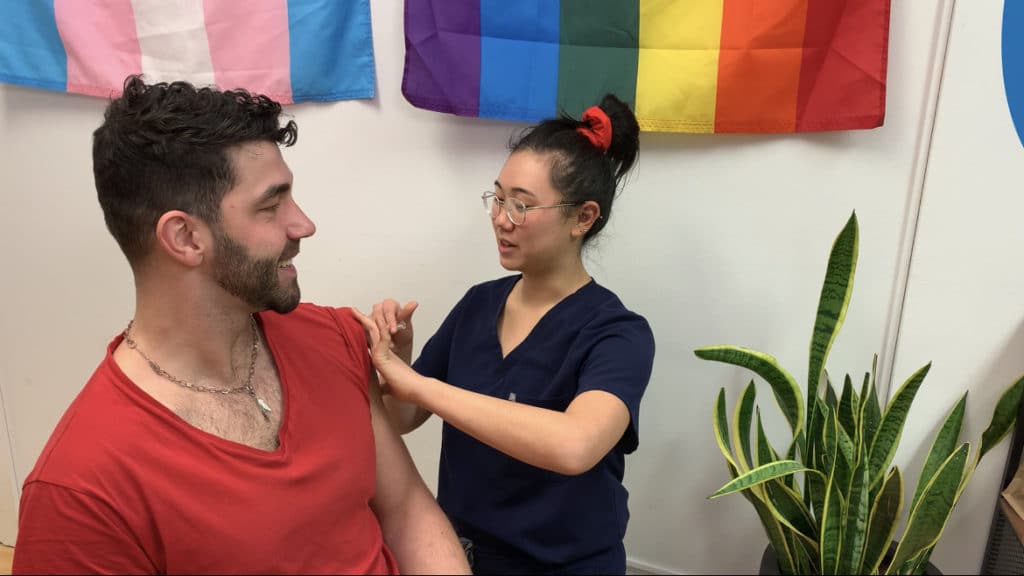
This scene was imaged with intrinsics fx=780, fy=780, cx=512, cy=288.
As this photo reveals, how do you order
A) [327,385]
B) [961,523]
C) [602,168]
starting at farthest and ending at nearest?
[961,523] < [602,168] < [327,385]

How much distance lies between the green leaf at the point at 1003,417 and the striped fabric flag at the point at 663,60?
67 centimetres

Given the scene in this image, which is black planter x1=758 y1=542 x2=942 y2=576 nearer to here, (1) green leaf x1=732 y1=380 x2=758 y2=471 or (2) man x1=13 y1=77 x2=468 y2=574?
(1) green leaf x1=732 y1=380 x2=758 y2=471

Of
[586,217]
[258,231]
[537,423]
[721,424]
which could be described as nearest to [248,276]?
[258,231]

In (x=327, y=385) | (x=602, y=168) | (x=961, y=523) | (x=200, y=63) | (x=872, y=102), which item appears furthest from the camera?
(x=200, y=63)

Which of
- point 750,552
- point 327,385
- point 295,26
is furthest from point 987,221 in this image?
point 295,26

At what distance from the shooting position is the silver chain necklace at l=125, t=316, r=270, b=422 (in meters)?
1.25

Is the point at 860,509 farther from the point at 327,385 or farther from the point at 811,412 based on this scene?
the point at 327,385

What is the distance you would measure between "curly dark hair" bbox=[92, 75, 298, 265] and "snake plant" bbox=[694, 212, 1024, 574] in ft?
3.33

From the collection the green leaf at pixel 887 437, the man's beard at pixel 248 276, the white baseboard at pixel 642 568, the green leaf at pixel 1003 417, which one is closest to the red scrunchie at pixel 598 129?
the man's beard at pixel 248 276

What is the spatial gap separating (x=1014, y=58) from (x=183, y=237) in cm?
170

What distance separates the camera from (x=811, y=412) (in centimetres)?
176

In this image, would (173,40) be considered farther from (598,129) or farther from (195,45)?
(598,129)

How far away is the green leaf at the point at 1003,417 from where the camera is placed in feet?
5.72

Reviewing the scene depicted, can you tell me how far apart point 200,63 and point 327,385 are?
1.18 m
